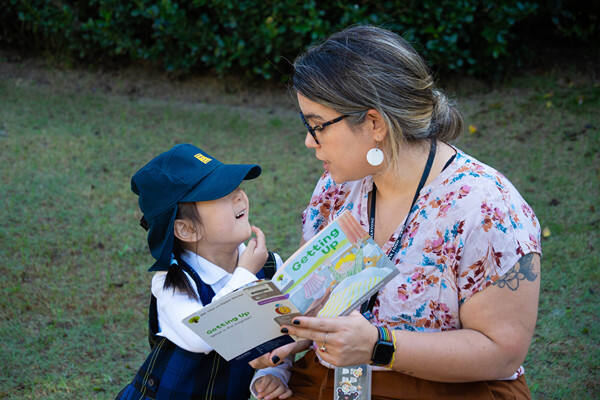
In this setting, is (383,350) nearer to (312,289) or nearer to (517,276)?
(312,289)

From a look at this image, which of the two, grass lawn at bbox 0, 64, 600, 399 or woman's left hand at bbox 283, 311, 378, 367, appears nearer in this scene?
woman's left hand at bbox 283, 311, 378, 367

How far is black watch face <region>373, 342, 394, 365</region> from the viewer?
6.86 feet

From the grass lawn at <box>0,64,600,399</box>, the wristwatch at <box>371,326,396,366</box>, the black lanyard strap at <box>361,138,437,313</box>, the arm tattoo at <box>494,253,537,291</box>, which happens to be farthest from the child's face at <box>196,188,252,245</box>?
the grass lawn at <box>0,64,600,399</box>

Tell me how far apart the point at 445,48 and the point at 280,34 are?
1797 millimetres

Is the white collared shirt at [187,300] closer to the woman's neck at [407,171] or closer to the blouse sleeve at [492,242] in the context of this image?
the woman's neck at [407,171]

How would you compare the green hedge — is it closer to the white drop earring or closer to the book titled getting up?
the white drop earring

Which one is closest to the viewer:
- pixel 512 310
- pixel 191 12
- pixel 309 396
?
pixel 512 310

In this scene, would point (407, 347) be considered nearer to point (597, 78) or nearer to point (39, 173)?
point (39, 173)

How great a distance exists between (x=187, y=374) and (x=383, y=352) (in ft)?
2.80

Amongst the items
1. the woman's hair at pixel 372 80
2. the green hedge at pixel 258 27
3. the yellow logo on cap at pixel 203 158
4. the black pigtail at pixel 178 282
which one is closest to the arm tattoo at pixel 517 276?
the woman's hair at pixel 372 80

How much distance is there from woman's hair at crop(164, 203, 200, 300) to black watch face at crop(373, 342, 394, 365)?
2.46 feet

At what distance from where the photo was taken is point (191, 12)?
752 centimetres

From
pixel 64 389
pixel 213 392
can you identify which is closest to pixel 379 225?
pixel 213 392

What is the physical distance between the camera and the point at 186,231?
8.41 feet
